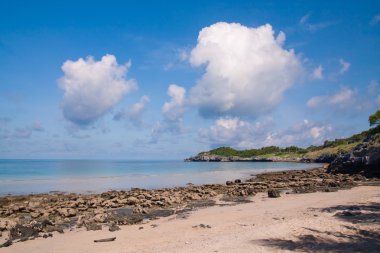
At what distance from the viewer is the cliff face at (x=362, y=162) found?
42.1m

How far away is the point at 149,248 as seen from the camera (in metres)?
11.3

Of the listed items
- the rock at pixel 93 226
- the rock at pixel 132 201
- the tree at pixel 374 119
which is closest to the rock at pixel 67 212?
the rock at pixel 93 226

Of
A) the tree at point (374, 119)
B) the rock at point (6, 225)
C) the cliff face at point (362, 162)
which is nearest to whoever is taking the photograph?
the rock at point (6, 225)

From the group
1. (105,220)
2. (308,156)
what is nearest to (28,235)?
(105,220)

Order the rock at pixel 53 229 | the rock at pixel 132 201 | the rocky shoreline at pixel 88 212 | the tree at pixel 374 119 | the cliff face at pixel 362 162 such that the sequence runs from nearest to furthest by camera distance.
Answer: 1. the rocky shoreline at pixel 88 212
2. the rock at pixel 53 229
3. the rock at pixel 132 201
4. the cliff face at pixel 362 162
5. the tree at pixel 374 119

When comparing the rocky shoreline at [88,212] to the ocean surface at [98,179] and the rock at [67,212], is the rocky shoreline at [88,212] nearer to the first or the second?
the rock at [67,212]

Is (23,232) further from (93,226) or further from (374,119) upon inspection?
(374,119)

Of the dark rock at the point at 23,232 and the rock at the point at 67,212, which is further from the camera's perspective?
the rock at the point at 67,212

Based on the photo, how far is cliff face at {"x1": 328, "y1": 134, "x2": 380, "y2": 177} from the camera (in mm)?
42125

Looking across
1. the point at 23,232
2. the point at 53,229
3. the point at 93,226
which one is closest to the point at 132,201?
the point at 93,226

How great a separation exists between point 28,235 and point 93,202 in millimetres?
9947

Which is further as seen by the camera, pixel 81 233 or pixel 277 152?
pixel 277 152

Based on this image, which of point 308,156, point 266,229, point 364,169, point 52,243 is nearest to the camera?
point 266,229

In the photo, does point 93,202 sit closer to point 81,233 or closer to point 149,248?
point 81,233
